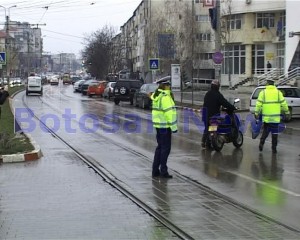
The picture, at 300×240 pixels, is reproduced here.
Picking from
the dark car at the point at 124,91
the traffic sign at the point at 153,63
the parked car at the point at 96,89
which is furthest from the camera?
the parked car at the point at 96,89

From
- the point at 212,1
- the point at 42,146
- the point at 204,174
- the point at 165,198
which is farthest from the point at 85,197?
the point at 212,1

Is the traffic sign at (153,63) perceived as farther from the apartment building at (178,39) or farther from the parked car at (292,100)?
the apartment building at (178,39)

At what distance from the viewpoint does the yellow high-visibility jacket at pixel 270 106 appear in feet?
44.5

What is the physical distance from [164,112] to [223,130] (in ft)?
14.1

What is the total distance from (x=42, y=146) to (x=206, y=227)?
9302mm

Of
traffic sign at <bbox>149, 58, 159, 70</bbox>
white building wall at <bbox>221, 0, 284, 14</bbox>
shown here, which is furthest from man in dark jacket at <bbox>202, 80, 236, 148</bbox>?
white building wall at <bbox>221, 0, 284, 14</bbox>

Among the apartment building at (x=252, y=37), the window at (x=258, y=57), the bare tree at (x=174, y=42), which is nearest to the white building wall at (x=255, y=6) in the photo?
the apartment building at (x=252, y=37)

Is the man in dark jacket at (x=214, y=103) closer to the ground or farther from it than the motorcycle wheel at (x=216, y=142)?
farther from it

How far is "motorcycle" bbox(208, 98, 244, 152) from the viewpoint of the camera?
44.8 feet

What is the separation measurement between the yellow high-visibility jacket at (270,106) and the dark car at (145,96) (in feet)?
65.2

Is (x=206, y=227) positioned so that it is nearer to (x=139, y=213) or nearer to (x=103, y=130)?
(x=139, y=213)

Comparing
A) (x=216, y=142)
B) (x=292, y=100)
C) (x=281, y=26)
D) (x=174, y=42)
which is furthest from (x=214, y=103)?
(x=174, y=42)

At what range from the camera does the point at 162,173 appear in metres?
9.99

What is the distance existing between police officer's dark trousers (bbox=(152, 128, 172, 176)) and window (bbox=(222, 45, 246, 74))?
51695 mm
